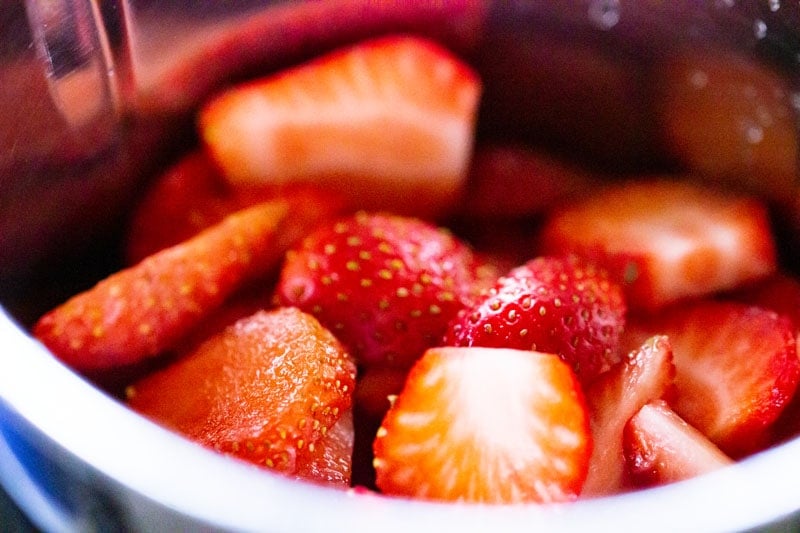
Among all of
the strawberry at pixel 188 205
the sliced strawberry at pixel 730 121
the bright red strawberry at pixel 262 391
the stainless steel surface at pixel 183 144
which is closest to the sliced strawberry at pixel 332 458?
the bright red strawberry at pixel 262 391

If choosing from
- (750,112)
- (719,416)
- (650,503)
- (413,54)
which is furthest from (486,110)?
(650,503)

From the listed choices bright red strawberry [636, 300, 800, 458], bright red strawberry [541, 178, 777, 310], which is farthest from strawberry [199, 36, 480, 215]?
bright red strawberry [636, 300, 800, 458]

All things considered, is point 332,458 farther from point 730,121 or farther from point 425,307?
point 730,121

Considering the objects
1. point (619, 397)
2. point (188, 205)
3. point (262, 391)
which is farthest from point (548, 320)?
point (188, 205)

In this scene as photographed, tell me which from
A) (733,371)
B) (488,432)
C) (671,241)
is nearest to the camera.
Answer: (488,432)

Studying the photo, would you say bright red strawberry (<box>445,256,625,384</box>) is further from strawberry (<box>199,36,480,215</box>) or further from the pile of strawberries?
strawberry (<box>199,36,480,215</box>)

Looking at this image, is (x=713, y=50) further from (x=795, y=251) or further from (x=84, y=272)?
(x=84, y=272)

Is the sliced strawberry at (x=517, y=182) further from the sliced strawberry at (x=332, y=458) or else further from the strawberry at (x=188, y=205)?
the sliced strawberry at (x=332, y=458)
